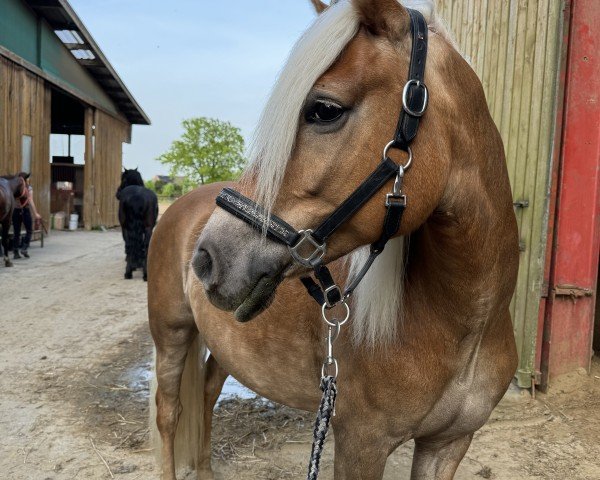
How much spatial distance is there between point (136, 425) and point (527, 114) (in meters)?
3.66

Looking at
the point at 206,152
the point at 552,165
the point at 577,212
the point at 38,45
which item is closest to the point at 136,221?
the point at 552,165

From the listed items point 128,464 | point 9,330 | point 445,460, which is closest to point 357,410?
point 445,460

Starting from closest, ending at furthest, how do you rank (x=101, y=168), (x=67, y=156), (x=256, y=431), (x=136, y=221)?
(x=256, y=431) → (x=136, y=221) → (x=101, y=168) → (x=67, y=156)

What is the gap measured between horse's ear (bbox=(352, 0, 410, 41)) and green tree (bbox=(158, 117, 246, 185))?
29472 mm

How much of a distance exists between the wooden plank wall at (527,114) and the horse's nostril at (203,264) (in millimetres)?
3215

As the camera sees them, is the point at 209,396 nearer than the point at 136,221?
Yes

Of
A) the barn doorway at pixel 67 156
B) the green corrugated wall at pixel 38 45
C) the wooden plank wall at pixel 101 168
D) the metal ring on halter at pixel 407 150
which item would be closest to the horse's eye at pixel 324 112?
the metal ring on halter at pixel 407 150

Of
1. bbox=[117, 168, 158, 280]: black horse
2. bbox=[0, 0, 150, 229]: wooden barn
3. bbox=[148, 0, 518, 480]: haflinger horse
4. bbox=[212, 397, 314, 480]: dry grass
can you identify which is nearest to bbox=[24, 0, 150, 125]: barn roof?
bbox=[0, 0, 150, 229]: wooden barn

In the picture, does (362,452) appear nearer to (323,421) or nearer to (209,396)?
(323,421)

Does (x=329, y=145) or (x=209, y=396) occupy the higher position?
(x=329, y=145)

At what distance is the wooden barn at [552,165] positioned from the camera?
3.71 metres

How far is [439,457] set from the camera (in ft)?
6.30

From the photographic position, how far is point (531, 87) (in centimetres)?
384

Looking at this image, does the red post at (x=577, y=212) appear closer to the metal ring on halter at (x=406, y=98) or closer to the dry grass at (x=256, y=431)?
the dry grass at (x=256, y=431)
